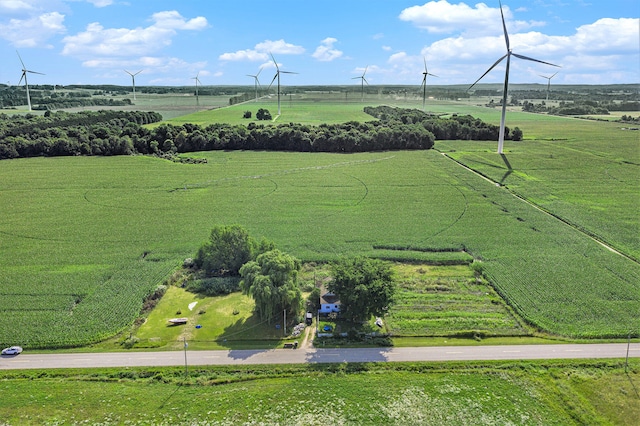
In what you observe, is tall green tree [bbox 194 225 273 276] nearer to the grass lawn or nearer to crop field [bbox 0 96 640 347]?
the grass lawn

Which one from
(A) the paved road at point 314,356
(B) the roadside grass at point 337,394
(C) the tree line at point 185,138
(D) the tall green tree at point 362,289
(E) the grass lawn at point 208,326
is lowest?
(B) the roadside grass at point 337,394

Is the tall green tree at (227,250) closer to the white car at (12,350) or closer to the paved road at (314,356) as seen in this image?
the paved road at (314,356)

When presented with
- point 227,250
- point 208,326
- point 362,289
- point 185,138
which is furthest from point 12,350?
point 185,138

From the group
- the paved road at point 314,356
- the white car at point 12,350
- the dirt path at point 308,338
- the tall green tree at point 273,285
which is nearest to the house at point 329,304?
the dirt path at point 308,338

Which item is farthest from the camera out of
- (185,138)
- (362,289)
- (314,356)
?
(185,138)

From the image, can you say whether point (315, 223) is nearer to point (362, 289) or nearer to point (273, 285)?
point (273, 285)

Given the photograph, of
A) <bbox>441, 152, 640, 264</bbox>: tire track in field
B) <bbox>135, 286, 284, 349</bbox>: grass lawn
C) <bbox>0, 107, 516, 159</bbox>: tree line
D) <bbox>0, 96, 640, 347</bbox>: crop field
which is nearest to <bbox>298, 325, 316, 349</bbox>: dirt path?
<bbox>135, 286, 284, 349</bbox>: grass lawn

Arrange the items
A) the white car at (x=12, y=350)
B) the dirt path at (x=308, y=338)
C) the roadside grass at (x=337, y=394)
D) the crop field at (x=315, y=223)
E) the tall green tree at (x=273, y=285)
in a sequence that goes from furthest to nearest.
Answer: the crop field at (x=315, y=223), the tall green tree at (x=273, y=285), the dirt path at (x=308, y=338), the white car at (x=12, y=350), the roadside grass at (x=337, y=394)
